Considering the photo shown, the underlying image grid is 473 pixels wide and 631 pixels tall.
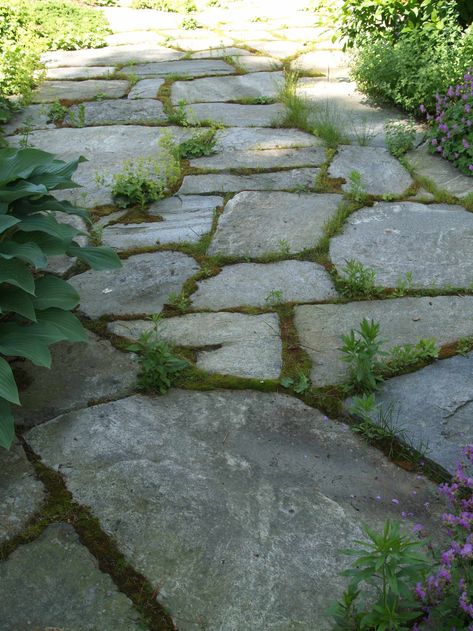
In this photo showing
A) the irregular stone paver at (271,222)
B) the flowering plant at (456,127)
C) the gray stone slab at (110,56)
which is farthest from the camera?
the gray stone slab at (110,56)

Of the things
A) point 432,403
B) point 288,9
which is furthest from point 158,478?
point 288,9

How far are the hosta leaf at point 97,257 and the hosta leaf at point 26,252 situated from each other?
0.91ft

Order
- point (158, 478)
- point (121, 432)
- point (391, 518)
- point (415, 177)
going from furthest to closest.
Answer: point (415, 177), point (121, 432), point (158, 478), point (391, 518)

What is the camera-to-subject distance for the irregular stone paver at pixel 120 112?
4.64 meters

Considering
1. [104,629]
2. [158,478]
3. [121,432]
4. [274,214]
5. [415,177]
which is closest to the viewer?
[104,629]

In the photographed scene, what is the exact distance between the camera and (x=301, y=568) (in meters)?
1.61

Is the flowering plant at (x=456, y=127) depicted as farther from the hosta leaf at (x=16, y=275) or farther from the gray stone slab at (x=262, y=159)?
the hosta leaf at (x=16, y=275)

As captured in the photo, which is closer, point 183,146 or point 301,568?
point 301,568

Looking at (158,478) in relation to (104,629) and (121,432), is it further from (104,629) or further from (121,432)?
(104,629)

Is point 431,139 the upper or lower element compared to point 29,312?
lower

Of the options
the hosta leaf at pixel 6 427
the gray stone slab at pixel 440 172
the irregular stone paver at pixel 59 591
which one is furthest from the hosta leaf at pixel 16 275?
the gray stone slab at pixel 440 172

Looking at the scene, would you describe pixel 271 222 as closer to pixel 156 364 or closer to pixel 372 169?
pixel 372 169

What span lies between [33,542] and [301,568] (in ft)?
2.11

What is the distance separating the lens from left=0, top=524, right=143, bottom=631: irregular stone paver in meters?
1.50
